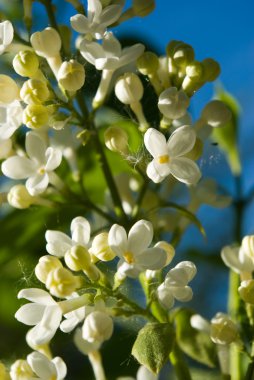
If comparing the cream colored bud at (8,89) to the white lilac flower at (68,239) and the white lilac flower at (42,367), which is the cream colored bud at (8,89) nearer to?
the white lilac flower at (68,239)

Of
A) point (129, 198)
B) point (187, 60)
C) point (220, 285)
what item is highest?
point (187, 60)

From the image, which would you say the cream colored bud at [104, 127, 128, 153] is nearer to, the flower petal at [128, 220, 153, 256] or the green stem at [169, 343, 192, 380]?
the flower petal at [128, 220, 153, 256]

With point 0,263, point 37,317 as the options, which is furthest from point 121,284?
point 0,263

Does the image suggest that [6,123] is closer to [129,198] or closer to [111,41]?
[111,41]

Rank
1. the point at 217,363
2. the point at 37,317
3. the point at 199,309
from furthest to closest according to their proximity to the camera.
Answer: the point at 199,309
the point at 217,363
the point at 37,317

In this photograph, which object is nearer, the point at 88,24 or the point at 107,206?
the point at 88,24

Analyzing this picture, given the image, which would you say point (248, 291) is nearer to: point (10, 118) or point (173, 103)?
point (173, 103)

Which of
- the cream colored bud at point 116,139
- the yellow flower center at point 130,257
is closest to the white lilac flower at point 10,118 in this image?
the cream colored bud at point 116,139
